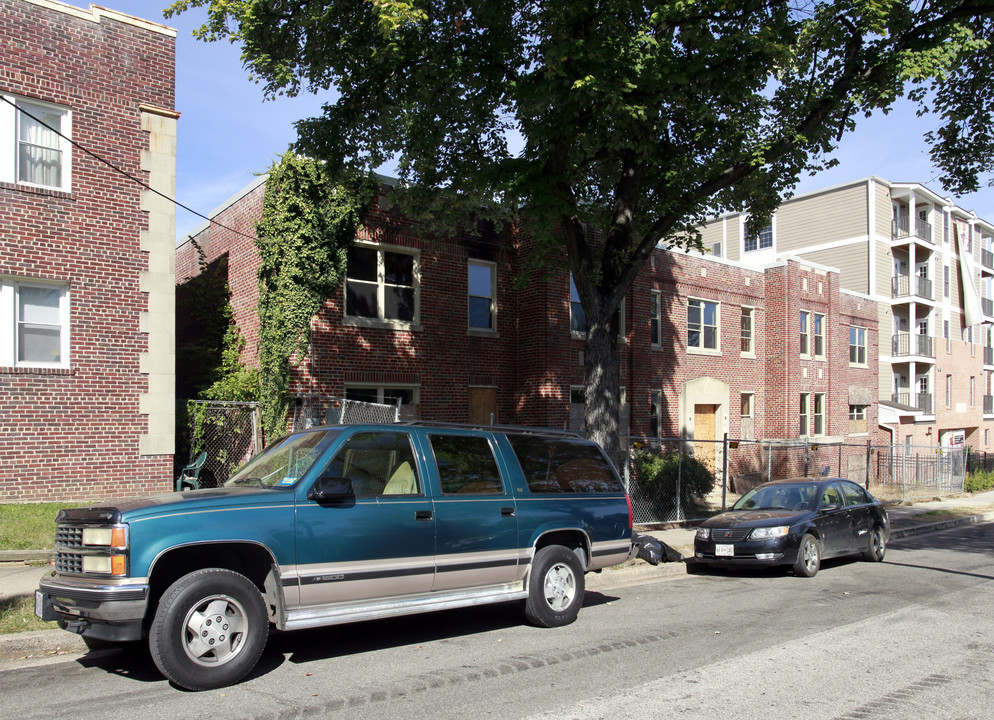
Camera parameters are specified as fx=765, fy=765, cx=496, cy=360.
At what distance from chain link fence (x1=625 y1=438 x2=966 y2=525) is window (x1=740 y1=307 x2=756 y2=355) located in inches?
124

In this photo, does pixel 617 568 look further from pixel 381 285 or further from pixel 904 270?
pixel 904 270

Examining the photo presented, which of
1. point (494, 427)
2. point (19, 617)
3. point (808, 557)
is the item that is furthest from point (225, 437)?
point (808, 557)

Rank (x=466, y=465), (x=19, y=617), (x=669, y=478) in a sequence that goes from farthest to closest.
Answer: (x=669, y=478) → (x=466, y=465) → (x=19, y=617)

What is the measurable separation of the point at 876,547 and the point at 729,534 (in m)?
3.29

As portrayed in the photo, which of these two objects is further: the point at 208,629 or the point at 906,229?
the point at 906,229

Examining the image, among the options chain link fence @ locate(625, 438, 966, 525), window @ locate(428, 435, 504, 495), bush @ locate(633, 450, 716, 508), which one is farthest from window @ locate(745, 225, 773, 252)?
window @ locate(428, 435, 504, 495)

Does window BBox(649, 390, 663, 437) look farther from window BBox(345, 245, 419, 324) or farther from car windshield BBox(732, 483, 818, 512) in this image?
car windshield BBox(732, 483, 818, 512)

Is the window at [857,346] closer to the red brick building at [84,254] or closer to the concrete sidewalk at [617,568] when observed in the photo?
the concrete sidewalk at [617,568]

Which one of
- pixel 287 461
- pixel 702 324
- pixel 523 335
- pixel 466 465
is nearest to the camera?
pixel 287 461

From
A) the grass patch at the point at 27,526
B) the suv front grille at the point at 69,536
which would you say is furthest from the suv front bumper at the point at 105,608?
the grass patch at the point at 27,526

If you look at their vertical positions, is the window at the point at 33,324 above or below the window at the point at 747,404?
above

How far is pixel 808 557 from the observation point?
10664mm

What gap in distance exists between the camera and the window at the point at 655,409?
70.1ft

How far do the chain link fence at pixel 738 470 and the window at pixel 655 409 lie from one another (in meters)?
0.45
